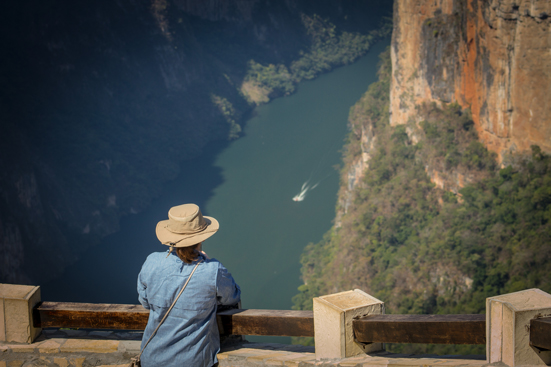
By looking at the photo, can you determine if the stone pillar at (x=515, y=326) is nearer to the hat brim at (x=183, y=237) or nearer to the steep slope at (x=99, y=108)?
the hat brim at (x=183, y=237)

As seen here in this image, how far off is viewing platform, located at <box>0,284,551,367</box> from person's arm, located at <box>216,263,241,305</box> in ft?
0.37

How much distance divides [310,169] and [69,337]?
39899 mm

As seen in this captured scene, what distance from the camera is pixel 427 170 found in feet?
98.3

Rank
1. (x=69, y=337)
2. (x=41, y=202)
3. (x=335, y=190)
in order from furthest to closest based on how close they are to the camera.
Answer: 1. (x=335, y=190)
2. (x=41, y=202)
3. (x=69, y=337)

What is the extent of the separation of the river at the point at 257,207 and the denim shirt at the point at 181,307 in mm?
27671

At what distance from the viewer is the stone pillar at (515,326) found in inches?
113

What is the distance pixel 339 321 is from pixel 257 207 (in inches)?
1458

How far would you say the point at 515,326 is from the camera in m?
2.86

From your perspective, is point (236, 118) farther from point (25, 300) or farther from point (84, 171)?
point (25, 300)

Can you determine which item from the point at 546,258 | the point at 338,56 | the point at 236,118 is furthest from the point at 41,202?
the point at 338,56

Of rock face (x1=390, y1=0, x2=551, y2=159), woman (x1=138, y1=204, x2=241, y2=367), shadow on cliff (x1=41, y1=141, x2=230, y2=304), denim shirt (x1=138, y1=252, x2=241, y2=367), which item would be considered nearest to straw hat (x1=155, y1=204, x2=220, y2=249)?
woman (x1=138, y1=204, x2=241, y2=367)

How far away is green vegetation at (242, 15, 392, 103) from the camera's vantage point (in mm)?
63375

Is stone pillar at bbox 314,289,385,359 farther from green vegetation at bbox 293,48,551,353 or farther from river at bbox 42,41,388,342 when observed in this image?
river at bbox 42,41,388,342

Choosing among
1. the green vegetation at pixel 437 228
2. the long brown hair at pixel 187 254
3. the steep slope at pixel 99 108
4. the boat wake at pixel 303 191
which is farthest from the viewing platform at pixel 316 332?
the boat wake at pixel 303 191
